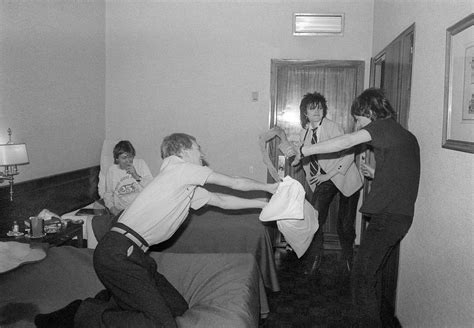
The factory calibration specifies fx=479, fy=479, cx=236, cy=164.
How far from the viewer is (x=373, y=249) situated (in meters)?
2.96

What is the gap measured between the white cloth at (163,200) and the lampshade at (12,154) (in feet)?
4.61

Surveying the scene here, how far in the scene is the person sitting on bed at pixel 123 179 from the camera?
4.86 metres

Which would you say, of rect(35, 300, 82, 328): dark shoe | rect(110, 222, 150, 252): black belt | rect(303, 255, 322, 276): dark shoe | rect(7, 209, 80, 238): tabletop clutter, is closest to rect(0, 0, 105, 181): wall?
rect(7, 209, 80, 238): tabletop clutter

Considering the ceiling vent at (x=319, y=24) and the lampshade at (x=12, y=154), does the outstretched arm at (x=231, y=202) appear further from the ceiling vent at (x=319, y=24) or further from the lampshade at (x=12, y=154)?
the ceiling vent at (x=319, y=24)

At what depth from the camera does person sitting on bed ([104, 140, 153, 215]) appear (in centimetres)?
486

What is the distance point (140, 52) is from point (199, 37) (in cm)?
77

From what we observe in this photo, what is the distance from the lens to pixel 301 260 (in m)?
5.06

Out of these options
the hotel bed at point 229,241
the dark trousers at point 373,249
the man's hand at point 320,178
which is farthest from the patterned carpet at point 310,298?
the man's hand at point 320,178

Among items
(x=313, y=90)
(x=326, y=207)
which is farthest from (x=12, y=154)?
(x=313, y=90)

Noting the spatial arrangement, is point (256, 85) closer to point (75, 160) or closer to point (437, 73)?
point (75, 160)

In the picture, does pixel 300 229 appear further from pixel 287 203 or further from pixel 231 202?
pixel 231 202

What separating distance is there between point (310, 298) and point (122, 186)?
7.27 ft

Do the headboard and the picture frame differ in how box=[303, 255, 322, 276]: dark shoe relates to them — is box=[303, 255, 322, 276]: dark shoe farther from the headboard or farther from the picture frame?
the headboard

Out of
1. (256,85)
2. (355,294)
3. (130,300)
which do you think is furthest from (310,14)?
(130,300)
